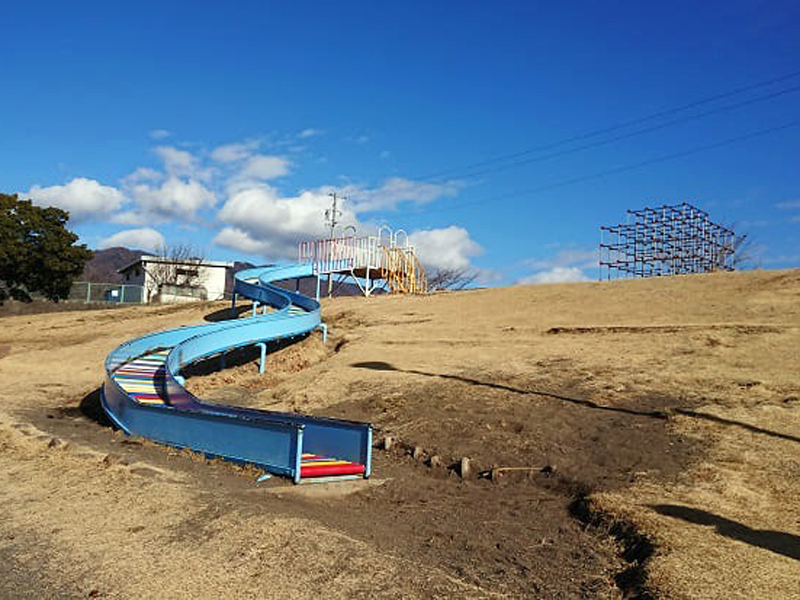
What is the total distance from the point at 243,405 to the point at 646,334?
9468 mm

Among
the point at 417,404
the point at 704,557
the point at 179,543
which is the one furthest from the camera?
the point at 417,404

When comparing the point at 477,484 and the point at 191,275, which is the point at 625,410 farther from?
the point at 191,275

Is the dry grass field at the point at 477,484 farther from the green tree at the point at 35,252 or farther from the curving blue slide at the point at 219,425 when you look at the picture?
the green tree at the point at 35,252

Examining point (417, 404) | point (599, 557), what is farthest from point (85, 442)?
point (599, 557)

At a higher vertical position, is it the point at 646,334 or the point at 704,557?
the point at 646,334

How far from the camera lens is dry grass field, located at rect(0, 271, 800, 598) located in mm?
5328

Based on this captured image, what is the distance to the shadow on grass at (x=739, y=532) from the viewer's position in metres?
5.80

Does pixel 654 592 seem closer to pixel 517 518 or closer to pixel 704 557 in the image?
pixel 704 557

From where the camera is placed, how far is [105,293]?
164ft

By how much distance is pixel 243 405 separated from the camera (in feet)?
50.4

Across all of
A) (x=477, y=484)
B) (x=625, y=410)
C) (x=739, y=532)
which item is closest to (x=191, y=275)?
(x=625, y=410)

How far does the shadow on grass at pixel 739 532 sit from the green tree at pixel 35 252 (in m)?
41.4

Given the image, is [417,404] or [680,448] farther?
[417,404]

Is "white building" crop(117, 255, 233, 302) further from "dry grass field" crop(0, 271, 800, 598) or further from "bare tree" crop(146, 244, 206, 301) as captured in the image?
"dry grass field" crop(0, 271, 800, 598)
